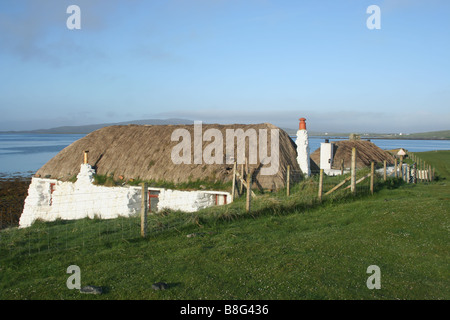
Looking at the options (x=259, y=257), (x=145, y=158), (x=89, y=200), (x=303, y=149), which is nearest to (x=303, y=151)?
(x=303, y=149)

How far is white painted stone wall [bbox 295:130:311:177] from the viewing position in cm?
1888

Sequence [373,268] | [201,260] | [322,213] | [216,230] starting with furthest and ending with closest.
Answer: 1. [322,213]
2. [216,230]
3. [201,260]
4. [373,268]

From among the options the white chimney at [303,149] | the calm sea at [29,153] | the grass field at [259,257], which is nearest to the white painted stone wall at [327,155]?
the white chimney at [303,149]

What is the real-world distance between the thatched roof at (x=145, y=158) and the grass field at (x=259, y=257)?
16.8ft

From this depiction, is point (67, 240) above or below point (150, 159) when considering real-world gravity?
below

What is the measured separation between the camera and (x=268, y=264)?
744 centimetres

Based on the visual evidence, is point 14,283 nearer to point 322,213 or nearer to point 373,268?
point 373,268

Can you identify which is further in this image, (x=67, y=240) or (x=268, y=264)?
(x=67, y=240)

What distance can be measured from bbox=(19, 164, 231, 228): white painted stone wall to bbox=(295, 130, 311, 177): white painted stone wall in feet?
16.5

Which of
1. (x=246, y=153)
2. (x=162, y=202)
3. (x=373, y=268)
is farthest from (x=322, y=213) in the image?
(x=162, y=202)

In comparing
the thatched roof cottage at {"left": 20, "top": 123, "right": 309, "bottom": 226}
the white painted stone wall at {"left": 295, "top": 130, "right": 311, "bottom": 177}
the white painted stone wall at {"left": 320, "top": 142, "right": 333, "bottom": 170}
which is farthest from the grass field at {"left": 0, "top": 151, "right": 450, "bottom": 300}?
the white painted stone wall at {"left": 320, "top": 142, "right": 333, "bottom": 170}

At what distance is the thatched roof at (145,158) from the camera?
683 inches

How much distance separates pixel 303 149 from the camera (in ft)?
62.5
